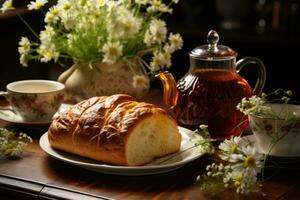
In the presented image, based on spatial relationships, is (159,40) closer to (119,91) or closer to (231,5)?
(119,91)

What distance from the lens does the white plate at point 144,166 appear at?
1.44m

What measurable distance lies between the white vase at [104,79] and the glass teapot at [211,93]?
0.26 metres

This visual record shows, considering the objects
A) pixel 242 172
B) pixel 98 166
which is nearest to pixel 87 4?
pixel 98 166

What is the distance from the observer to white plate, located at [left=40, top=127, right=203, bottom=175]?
4.72ft

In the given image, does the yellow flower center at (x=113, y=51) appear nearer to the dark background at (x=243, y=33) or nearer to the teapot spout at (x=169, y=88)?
the teapot spout at (x=169, y=88)

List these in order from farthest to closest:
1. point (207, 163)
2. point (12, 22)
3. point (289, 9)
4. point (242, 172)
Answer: point (289, 9), point (12, 22), point (207, 163), point (242, 172)

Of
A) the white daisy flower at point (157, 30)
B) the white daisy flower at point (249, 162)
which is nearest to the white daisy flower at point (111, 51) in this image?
the white daisy flower at point (157, 30)

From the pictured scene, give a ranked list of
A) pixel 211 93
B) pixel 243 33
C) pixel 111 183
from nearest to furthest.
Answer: pixel 111 183 < pixel 211 93 < pixel 243 33

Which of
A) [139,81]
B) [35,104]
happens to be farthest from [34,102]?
[139,81]

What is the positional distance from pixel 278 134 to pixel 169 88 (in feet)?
1.06

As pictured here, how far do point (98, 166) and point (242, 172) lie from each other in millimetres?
310

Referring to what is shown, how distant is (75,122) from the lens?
1.55 meters

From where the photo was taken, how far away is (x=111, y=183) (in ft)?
4.67

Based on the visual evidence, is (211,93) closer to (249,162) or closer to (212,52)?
(212,52)
